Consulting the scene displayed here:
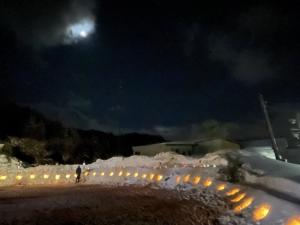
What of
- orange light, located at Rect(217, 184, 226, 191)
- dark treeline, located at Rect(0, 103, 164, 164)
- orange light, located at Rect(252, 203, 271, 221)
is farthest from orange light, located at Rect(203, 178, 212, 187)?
dark treeline, located at Rect(0, 103, 164, 164)

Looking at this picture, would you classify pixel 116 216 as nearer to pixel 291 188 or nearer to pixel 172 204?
pixel 172 204

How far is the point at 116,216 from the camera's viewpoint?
40.7ft

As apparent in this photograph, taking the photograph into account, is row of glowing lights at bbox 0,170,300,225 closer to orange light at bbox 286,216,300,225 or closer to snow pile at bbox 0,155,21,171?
orange light at bbox 286,216,300,225

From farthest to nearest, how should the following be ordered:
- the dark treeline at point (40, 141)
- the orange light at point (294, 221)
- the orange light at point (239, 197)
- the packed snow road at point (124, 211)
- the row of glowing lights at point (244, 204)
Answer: the dark treeline at point (40, 141)
the orange light at point (239, 197)
the packed snow road at point (124, 211)
the row of glowing lights at point (244, 204)
the orange light at point (294, 221)

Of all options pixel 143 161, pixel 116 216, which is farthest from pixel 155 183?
pixel 116 216

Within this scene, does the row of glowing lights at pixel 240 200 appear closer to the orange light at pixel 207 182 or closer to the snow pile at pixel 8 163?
the orange light at pixel 207 182

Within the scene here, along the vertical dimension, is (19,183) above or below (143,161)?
below

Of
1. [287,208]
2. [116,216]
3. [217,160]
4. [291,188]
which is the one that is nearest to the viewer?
[287,208]

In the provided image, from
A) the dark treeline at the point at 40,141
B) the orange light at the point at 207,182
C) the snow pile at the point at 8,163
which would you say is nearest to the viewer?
the orange light at the point at 207,182

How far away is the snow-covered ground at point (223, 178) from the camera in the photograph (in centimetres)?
1045

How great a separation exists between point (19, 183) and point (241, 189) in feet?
94.6

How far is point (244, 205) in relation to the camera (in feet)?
39.1

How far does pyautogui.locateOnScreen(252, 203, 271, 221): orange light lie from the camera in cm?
1000

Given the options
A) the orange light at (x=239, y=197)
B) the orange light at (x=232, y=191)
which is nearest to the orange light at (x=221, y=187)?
the orange light at (x=232, y=191)
